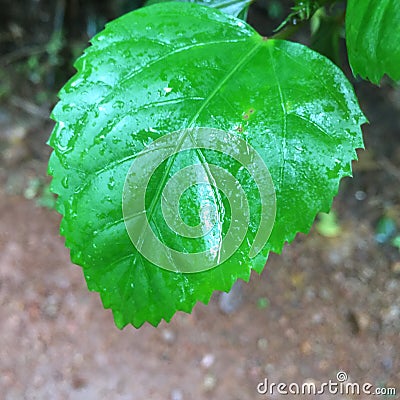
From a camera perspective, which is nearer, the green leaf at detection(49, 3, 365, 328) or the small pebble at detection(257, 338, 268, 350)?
the green leaf at detection(49, 3, 365, 328)

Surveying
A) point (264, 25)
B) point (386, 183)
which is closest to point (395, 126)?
point (386, 183)

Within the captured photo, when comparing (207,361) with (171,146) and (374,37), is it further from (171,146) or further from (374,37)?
(374,37)

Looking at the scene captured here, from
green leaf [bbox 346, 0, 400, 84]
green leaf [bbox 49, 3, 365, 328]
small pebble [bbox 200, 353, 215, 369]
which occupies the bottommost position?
small pebble [bbox 200, 353, 215, 369]

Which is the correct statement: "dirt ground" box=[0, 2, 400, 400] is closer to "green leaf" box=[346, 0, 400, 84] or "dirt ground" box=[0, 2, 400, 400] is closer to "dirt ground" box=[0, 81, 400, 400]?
"dirt ground" box=[0, 81, 400, 400]

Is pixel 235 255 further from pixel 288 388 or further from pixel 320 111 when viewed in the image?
pixel 288 388

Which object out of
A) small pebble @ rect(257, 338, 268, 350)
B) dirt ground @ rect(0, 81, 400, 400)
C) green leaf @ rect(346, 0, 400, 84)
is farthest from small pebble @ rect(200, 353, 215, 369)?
green leaf @ rect(346, 0, 400, 84)

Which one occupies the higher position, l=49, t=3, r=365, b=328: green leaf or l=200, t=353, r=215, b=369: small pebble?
l=49, t=3, r=365, b=328: green leaf

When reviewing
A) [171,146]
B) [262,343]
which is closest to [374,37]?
[171,146]

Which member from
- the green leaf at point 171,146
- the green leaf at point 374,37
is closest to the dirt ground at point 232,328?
the green leaf at point 171,146
